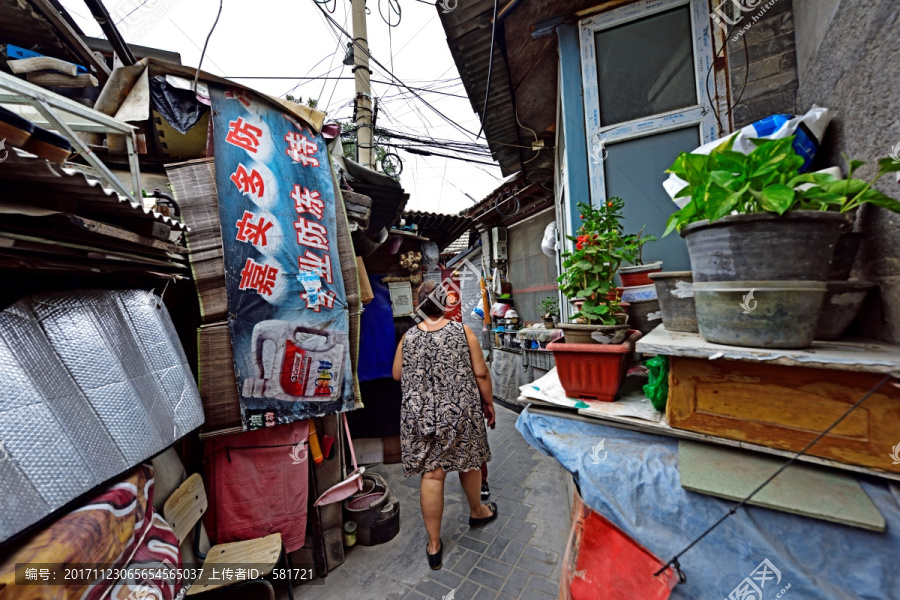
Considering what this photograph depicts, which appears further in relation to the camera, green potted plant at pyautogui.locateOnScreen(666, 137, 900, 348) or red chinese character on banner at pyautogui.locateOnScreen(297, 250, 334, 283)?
red chinese character on banner at pyautogui.locateOnScreen(297, 250, 334, 283)

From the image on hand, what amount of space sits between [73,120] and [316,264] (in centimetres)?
177

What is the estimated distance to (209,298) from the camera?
97.3 inches

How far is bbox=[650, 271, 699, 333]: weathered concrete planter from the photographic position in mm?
1784

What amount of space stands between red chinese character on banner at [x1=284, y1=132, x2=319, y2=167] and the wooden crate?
3.18m

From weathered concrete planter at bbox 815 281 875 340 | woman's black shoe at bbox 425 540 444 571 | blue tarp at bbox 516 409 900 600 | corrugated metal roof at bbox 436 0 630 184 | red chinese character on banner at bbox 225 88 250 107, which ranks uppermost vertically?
corrugated metal roof at bbox 436 0 630 184

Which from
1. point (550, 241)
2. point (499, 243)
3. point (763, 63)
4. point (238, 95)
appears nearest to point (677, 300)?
point (763, 63)

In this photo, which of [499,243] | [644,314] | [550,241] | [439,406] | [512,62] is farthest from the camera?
[499,243]

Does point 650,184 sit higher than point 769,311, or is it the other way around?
point 650,184

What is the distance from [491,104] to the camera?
461 cm

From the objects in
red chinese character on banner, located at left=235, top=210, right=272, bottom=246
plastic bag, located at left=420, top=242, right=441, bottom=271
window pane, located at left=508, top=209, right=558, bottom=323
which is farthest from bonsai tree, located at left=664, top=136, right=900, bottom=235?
window pane, located at left=508, top=209, right=558, bottom=323

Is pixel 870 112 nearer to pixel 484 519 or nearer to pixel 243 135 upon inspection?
pixel 243 135

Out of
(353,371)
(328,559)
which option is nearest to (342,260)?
(353,371)

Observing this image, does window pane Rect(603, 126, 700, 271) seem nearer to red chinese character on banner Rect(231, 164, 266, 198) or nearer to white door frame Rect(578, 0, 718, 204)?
white door frame Rect(578, 0, 718, 204)

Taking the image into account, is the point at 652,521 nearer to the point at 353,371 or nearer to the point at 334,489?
the point at 353,371
